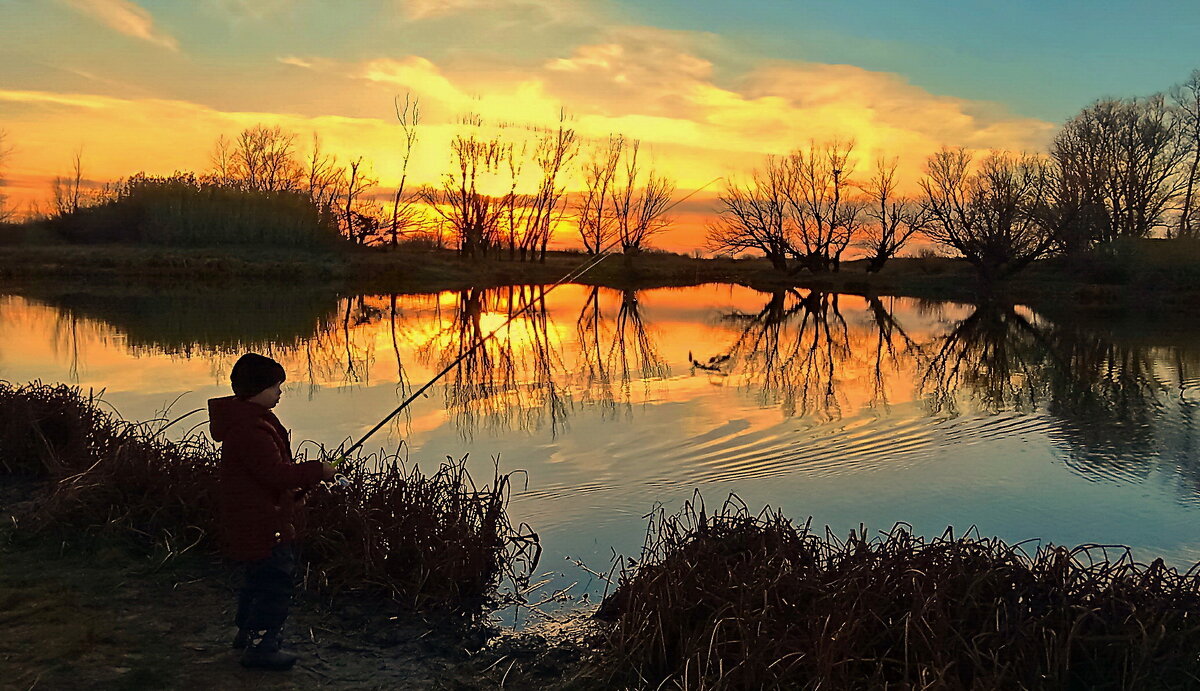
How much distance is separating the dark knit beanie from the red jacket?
0.19 feet

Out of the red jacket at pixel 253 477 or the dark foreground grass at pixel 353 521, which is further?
the dark foreground grass at pixel 353 521

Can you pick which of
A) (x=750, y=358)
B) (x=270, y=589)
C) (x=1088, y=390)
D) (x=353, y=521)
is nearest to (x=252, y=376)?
(x=270, y=589)

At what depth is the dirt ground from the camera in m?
3.63

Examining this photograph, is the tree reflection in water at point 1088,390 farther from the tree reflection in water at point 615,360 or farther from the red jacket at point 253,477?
the red jacket at point 253,477

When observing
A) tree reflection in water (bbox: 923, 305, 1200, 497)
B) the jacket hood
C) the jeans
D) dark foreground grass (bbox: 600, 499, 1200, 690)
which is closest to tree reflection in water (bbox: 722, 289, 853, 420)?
tree reflection in water (bbox: 923, 305, 1200, 497)

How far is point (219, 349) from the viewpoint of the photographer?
15.5m

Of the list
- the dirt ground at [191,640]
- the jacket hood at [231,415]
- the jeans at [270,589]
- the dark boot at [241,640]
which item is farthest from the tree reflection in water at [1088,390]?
the jacket hood at [231,415]

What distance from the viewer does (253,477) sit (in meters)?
3.54

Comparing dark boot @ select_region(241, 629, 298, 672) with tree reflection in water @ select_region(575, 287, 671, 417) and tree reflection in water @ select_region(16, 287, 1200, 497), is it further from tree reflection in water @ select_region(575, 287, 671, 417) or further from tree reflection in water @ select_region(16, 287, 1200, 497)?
tree reflection in water @ select_region(575, 287, 671, 417)

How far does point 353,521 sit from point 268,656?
4.18ft

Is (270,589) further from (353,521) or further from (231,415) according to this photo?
(353,521)

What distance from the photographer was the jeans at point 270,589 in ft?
12.1

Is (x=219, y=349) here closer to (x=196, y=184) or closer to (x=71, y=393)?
(x=71, y=393)

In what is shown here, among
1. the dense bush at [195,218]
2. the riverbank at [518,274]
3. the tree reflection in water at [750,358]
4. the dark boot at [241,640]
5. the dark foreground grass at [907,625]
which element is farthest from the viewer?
the dense bush at [195,218]
